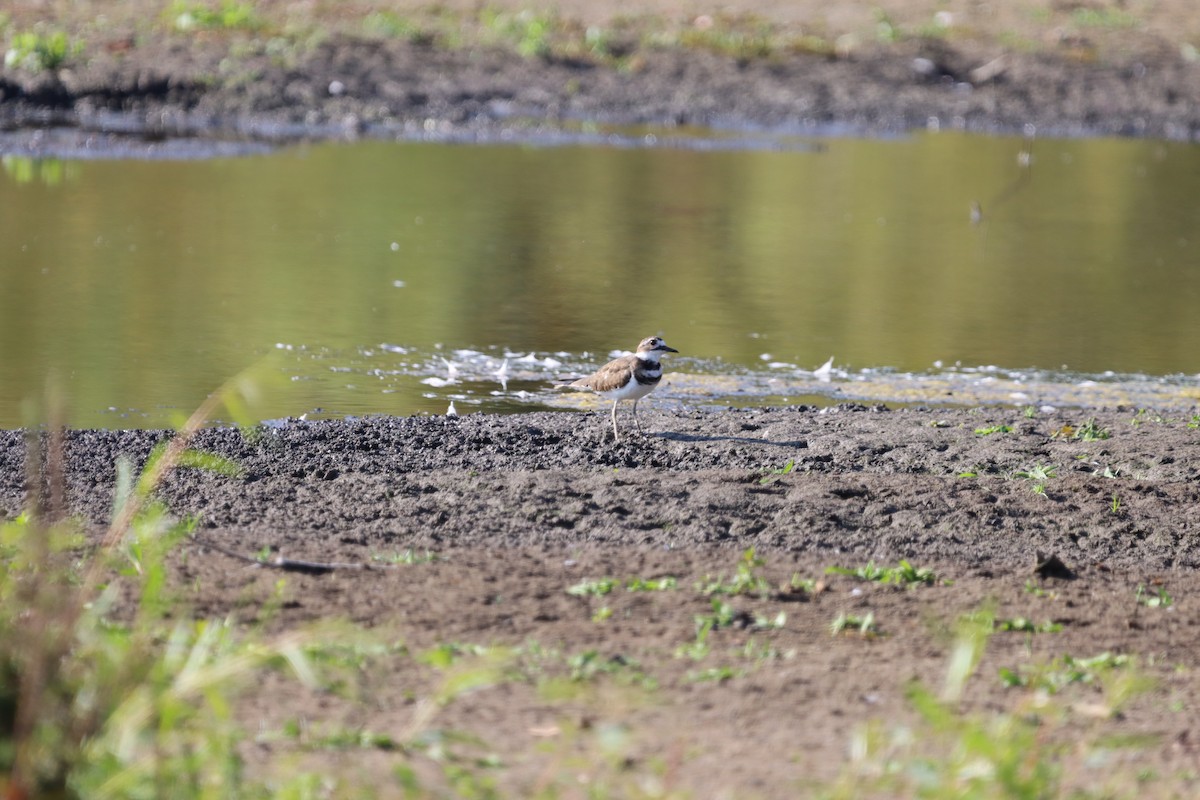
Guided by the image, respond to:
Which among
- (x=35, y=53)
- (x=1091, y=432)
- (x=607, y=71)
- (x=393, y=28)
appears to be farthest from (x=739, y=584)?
(x=393, y=28)

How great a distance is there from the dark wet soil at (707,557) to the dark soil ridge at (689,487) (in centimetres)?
2

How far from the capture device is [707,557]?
702 cm

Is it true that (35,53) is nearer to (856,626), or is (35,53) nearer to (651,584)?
(651,584)

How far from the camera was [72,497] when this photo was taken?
7762 mm

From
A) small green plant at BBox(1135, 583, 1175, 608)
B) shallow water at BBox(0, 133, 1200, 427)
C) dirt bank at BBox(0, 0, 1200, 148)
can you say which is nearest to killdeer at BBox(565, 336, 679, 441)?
shallow water at BBox(0, 133, 1200, 427)

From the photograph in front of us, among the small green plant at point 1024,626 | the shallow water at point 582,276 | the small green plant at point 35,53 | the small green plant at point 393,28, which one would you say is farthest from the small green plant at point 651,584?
the small green plant at point 393,28

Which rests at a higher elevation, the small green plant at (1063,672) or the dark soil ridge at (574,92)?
the dark soil ridge at (574,92)

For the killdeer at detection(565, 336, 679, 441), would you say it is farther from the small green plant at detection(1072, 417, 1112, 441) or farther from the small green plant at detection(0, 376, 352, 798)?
the small green plant at detection(0, 376, 352, 798)

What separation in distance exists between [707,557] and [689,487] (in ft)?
3.66

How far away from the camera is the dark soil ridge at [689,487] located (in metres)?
7.45

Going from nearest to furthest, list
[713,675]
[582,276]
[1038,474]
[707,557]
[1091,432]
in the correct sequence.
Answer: [713,675] → [707,557] → [1038,474] → [1091,432] → [582,276]

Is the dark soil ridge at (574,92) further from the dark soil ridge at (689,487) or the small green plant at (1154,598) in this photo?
the small green plant at (1154,598)

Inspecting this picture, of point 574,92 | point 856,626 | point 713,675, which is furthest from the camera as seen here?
point 574,92

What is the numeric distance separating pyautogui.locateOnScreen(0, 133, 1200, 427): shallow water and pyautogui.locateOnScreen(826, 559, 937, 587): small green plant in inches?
178
